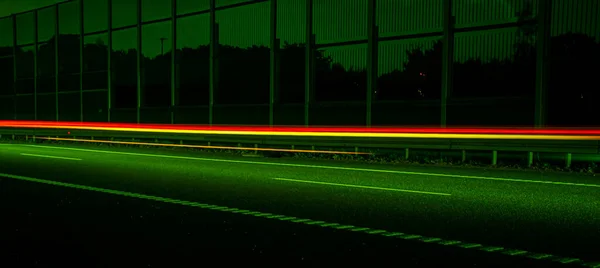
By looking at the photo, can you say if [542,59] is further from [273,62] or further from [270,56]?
[270,56]

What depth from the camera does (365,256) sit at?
5.39 metres

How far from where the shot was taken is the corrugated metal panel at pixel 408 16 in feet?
58.4

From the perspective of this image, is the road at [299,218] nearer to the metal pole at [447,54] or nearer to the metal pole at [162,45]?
the metal pole at [447,54]

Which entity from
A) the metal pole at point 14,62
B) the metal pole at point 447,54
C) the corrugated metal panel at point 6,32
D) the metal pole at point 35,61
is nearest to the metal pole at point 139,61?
the metal pole at point 35,61

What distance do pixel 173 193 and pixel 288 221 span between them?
3162 millimetres

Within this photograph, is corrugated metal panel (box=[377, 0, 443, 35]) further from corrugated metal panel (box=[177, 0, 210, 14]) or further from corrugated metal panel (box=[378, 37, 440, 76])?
corrugated metal panel (box=[177, 0, 210, 14])

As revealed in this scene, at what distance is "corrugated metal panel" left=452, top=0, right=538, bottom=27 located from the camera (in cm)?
1630

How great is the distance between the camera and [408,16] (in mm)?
18391

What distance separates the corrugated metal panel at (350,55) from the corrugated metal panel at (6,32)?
26231 millimetres

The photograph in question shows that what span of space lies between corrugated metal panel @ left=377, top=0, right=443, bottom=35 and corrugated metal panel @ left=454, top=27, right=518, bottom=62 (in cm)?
96

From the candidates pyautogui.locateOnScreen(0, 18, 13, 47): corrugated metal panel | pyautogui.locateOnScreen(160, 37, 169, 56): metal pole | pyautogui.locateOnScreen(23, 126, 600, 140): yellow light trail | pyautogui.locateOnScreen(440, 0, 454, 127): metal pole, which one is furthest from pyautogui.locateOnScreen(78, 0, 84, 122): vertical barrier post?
pyautogui.locateOnScreen(440, 0, 454, 127): metal pole

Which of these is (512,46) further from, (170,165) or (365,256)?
(365,256)

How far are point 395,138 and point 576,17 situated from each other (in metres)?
5.73

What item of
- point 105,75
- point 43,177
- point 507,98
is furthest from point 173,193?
point 105,75
